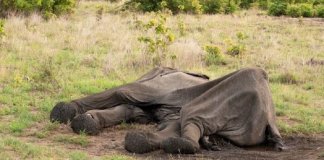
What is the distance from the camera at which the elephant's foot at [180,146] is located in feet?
20.6

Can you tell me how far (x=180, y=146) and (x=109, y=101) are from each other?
1.98 metres

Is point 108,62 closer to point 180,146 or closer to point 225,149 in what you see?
point 225,149

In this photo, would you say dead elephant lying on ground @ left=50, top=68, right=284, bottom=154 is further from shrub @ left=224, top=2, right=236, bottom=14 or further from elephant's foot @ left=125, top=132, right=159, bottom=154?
shrub @ left=224, top=2, right=236, bottom=14

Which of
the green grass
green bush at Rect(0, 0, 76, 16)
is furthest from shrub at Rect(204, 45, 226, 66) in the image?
green bush at Rect(0, 0, 76, 16)

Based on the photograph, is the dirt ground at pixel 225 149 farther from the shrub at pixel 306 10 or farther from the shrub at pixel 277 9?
the shrub at pixel 277 9

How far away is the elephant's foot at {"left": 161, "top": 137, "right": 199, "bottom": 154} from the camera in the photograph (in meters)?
6.27

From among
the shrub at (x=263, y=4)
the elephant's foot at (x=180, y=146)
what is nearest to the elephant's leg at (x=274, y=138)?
the elephant's foot at (x=180, y=146)

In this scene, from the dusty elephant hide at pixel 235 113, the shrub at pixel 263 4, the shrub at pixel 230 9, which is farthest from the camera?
the shrub at pixel 263 4

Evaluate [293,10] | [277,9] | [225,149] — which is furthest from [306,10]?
[225,149]

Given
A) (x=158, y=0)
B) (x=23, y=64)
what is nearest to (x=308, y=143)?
(x=23, y=64)

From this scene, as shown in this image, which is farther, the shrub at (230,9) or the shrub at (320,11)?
the shrub at (230,9)

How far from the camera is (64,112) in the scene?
25.9ft

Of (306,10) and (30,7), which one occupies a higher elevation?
(30,7)

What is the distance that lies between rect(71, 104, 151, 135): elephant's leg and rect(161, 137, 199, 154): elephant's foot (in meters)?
Answer: 1.42
